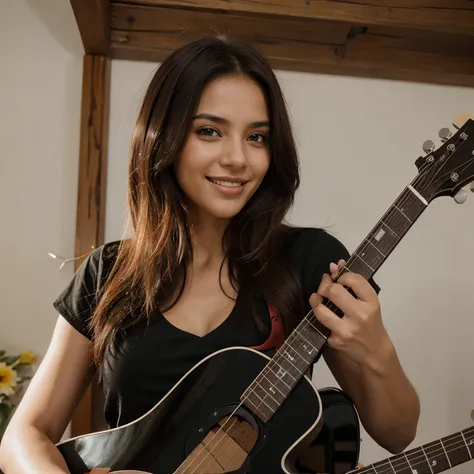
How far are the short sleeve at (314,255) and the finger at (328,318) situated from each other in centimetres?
19

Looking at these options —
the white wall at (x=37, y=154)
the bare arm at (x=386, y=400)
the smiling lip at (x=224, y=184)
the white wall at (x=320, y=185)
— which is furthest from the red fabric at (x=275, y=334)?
the white wall at (x=37, y=154)

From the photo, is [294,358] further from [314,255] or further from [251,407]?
[314,255]

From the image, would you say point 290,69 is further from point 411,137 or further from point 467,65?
point 467,65

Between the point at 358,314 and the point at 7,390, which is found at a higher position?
the point at 358,314

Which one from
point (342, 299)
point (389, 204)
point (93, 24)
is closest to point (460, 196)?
point (342, 299)

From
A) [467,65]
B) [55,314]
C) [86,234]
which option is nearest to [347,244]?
[467,65]

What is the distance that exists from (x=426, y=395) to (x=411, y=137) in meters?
0.84

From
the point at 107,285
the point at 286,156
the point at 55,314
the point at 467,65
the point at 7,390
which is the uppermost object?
the point at 467,65

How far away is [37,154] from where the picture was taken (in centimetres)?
184

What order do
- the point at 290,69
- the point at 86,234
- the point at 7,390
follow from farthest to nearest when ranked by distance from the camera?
the point at 290,69 → the point at 86,234 → the point at 7,390

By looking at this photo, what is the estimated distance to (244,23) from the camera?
180 cm

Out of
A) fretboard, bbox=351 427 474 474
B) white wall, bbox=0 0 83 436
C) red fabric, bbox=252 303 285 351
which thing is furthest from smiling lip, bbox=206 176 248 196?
white wall, bbox=0 0 83 436

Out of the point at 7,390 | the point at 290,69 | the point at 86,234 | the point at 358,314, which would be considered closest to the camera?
the point at 358,314

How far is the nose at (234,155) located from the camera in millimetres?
1036
